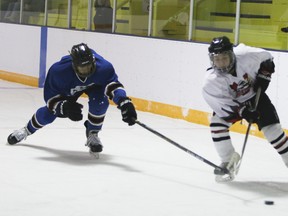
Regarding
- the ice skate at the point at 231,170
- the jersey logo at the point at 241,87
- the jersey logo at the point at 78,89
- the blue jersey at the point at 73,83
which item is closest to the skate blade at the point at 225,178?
the ice skate at the point at 231,170

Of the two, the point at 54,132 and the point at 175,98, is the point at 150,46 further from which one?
the point at 54,132

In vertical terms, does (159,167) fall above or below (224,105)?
below

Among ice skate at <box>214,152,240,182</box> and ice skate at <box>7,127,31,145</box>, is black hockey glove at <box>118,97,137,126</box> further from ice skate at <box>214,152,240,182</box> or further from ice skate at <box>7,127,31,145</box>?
ice skate at <box>7,127,31,145</box>

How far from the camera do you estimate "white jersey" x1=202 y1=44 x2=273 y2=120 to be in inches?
162

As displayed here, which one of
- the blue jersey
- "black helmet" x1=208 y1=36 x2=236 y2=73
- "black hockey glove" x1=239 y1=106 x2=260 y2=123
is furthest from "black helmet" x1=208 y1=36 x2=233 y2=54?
the blue jersey

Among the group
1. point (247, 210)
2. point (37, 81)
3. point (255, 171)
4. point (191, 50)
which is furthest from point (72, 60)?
point (37, 81)

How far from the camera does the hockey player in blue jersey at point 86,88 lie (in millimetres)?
4551

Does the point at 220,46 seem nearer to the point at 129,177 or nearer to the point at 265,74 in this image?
the point at 265,74

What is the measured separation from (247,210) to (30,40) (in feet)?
20.2

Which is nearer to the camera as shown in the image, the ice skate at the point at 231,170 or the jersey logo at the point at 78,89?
the ice skate at the point at 231,170

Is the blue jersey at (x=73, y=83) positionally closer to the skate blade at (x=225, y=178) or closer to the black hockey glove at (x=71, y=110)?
the black hockey glove at (x=71, y=110)

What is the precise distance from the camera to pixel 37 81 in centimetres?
925

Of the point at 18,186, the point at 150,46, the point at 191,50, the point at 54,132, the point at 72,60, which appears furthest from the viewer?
the point at 150,46

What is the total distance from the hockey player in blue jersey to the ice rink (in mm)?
276
